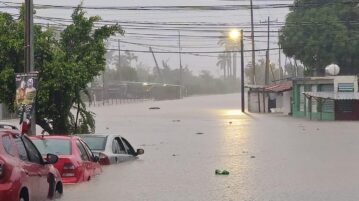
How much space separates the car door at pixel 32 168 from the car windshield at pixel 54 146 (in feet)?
12.3

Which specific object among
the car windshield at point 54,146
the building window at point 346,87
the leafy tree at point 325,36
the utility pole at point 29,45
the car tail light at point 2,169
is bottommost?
the car windshield at point 54,146

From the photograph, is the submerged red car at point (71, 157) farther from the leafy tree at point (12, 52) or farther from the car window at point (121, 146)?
the leafy tree at point (12, 52)

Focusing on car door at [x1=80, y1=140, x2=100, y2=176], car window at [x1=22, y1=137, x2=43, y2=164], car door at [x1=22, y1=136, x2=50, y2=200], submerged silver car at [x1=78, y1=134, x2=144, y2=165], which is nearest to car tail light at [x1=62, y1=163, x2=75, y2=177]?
car door at [x1=80, y1=140, x2=100, y2=176]

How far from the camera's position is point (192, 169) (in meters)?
18.5

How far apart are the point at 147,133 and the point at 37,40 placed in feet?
50.4

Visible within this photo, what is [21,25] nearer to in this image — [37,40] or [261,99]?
[37,40]

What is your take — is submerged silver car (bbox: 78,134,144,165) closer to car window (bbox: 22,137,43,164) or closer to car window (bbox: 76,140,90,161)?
car window (bbox: 76,140,90,161)

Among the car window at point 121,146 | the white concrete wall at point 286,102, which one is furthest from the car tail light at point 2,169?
the white concrete wall at point 286,102

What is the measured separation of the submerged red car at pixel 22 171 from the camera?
781 centimetres

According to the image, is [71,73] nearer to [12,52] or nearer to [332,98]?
[12,52]

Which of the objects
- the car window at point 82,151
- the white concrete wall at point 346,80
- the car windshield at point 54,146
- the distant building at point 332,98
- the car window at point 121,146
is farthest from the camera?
the white concrete wall at point 346,80

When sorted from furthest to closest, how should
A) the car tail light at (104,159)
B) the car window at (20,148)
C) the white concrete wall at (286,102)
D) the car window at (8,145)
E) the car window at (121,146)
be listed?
the white concrete wall at (286,102) < the car window at (121,146) < the car tail light at (104,159) < the car window at (20,148) < the car window at (8,145)

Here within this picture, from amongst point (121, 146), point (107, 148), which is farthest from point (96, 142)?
point (121, 146)

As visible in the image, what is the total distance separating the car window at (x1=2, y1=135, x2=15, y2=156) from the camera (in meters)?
8.21
